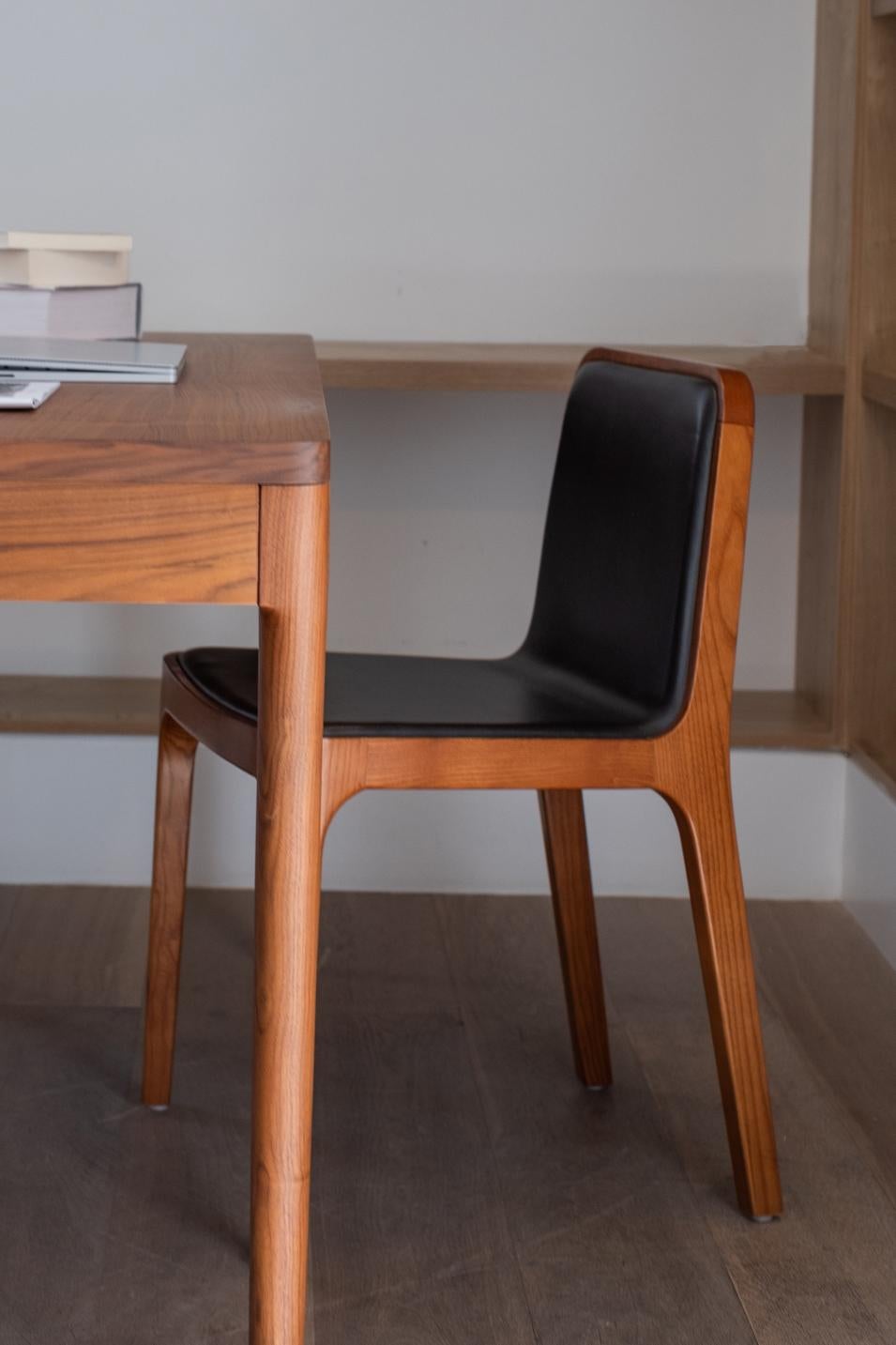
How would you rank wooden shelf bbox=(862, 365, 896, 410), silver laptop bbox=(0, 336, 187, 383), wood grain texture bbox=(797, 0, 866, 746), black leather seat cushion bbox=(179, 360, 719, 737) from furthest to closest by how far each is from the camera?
wood grain texture bbox=(797, 0, 866, 746) < wooden shelf bbox=(862, 365, 896, 410) < black leather seat cushion bbox=(179, 360, 719, 737) < silver laptop bbox=(0, 336, 187, 383)

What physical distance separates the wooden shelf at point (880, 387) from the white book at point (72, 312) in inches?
39.2

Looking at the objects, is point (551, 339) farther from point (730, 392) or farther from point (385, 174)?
point (730, 392)

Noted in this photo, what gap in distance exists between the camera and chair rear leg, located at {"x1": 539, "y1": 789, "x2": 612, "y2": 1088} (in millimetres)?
1779

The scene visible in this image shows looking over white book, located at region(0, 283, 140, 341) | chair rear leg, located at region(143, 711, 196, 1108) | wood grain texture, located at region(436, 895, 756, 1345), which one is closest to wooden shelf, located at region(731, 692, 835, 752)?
wood grain texture, located at region(436, 895, 756, 1345)

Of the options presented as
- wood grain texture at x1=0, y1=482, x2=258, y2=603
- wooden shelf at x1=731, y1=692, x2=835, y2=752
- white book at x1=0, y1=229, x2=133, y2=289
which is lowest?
wooden shelf at x1=731, y1=692, x2=835, y2=752

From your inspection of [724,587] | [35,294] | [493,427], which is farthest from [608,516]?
[493,427]

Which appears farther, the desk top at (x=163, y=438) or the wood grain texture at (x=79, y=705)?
the wood grain texture at (x=79, y=705)

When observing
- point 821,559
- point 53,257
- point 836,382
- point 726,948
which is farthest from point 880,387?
point 53,257

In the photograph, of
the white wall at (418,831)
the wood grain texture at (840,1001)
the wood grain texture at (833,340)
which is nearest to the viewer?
the wood grain texture at (840,1001)

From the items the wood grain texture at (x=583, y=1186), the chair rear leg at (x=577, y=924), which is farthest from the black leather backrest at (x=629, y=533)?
the wood grain texture at (x=583, y=1186)

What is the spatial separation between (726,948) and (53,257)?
37.6 inches

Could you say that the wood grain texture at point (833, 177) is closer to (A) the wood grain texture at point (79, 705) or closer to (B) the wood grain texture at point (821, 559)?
(B) the wood grain texture at point (821, 559)

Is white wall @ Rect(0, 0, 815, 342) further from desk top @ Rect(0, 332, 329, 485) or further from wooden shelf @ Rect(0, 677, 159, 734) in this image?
desk top @ Rect(0, 332, 329, 485)

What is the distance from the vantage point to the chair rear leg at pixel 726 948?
1495 mm
